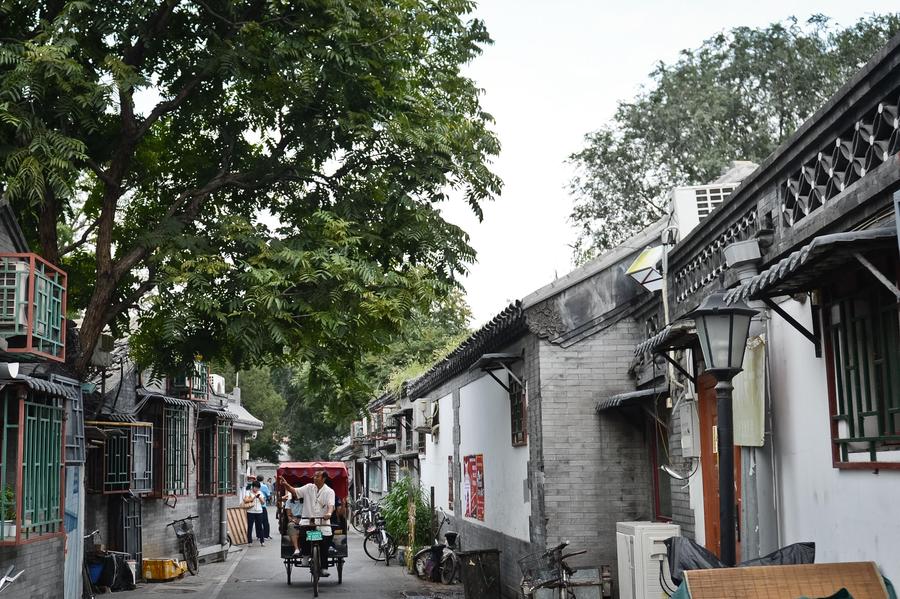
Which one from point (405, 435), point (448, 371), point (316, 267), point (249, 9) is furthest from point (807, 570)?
point (405, 435)

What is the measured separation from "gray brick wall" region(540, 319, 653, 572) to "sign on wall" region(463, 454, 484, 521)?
5.41 metres

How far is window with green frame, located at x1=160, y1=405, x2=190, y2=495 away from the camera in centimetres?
2097

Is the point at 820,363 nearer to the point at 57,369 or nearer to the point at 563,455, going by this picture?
the point at 563,455

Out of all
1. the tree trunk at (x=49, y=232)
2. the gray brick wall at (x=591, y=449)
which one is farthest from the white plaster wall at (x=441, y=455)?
the tree trunk at (x=49, y=232)

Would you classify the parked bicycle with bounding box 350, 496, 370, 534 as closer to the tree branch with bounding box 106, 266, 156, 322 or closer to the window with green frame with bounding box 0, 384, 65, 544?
the tree branch with bounding box 106, 266, 156, 322

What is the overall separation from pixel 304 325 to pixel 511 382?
12.1 ft

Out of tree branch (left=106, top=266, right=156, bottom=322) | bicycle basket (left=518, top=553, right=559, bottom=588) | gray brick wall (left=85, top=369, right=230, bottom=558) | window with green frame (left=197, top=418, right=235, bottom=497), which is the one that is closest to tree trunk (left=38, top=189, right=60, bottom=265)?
tree branch (left=106, top=266, right=156, bottom=322)

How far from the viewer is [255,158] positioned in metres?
14.0

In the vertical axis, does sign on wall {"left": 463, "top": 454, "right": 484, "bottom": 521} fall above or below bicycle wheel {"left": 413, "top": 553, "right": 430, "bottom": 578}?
above

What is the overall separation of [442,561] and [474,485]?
1496 mm

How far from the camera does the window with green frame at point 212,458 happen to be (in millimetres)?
24688

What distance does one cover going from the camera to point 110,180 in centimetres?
1309

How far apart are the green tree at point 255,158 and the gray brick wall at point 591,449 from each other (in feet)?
6.57

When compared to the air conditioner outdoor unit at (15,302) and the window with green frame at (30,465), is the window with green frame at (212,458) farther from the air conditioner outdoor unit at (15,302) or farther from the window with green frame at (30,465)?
the air conditioner outdoor unit at (15,302)
